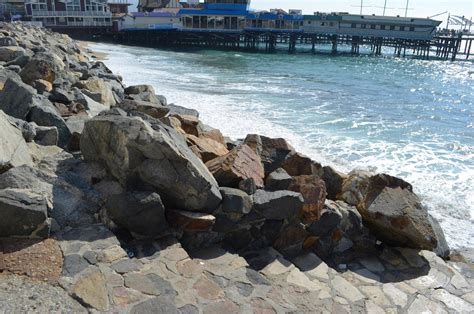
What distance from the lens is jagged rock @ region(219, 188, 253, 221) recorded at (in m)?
4.72

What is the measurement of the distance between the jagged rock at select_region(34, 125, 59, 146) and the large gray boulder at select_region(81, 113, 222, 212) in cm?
148

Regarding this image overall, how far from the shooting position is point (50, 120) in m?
6.15

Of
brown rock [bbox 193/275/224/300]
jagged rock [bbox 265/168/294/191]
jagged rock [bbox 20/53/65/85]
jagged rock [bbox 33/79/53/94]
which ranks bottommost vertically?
brown rock [bbox 193/275/224/300]

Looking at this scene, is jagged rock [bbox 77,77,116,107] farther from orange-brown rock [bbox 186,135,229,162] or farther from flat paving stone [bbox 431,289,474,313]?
flat paving stone [bbox 431,289,474,313]

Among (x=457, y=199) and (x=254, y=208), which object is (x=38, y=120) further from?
(x=457, y=199)

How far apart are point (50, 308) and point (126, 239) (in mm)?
1299

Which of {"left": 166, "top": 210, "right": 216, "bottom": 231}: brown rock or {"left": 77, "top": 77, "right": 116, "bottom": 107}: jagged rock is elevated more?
{"left": 77, "top": 77, "right": 116, "bottom": 107}: jagged rock

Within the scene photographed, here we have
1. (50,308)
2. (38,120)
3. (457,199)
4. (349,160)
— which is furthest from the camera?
(349,160)

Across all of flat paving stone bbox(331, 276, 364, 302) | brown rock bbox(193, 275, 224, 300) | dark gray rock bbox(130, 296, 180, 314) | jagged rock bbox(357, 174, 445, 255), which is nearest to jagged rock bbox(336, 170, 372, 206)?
jagged rock bbox(357, 174, 445, 255)

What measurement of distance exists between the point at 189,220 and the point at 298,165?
2.70 m

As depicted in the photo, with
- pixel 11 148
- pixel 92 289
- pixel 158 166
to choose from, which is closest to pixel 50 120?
pixel 11 148

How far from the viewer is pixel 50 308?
3.04 m

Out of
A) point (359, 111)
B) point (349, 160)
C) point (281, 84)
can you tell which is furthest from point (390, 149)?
point (281, 84)

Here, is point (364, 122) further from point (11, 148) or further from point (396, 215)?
point (11, 148)
